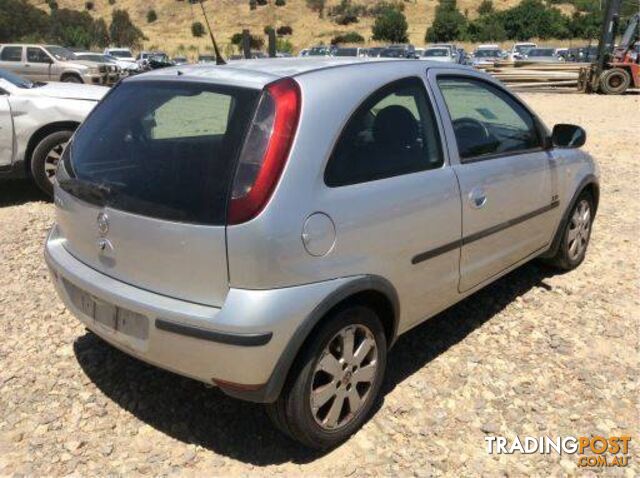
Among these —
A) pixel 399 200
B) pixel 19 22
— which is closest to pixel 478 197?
pixel 399 200

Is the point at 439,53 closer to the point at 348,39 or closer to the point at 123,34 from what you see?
the point at 348,39

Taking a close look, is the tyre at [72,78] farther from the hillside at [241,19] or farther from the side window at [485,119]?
the hillside at [241,19]

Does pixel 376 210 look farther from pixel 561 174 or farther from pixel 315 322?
pixel 561 174

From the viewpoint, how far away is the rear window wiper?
270 cm

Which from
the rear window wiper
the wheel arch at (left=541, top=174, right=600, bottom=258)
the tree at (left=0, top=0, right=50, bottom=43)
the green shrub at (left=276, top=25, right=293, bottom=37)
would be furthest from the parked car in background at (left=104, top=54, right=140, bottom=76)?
the green shrub at (left=276, top=25, right=293, bottom=37)

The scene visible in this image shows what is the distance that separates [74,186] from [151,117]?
0.50 metres

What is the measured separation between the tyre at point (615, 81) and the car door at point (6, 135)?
20.3 meters

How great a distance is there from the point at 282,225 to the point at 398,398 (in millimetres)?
1362

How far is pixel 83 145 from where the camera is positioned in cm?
309

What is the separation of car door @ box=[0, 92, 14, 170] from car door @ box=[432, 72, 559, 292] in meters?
4.67

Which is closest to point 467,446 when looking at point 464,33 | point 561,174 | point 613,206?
point 561,174

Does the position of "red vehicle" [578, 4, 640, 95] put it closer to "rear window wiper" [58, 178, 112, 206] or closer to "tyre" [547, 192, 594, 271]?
"tyre" [547, 192, 594, 271]

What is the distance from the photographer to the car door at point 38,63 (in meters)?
23.1

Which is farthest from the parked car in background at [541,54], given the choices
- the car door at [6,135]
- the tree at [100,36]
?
the tree at [100,36]
